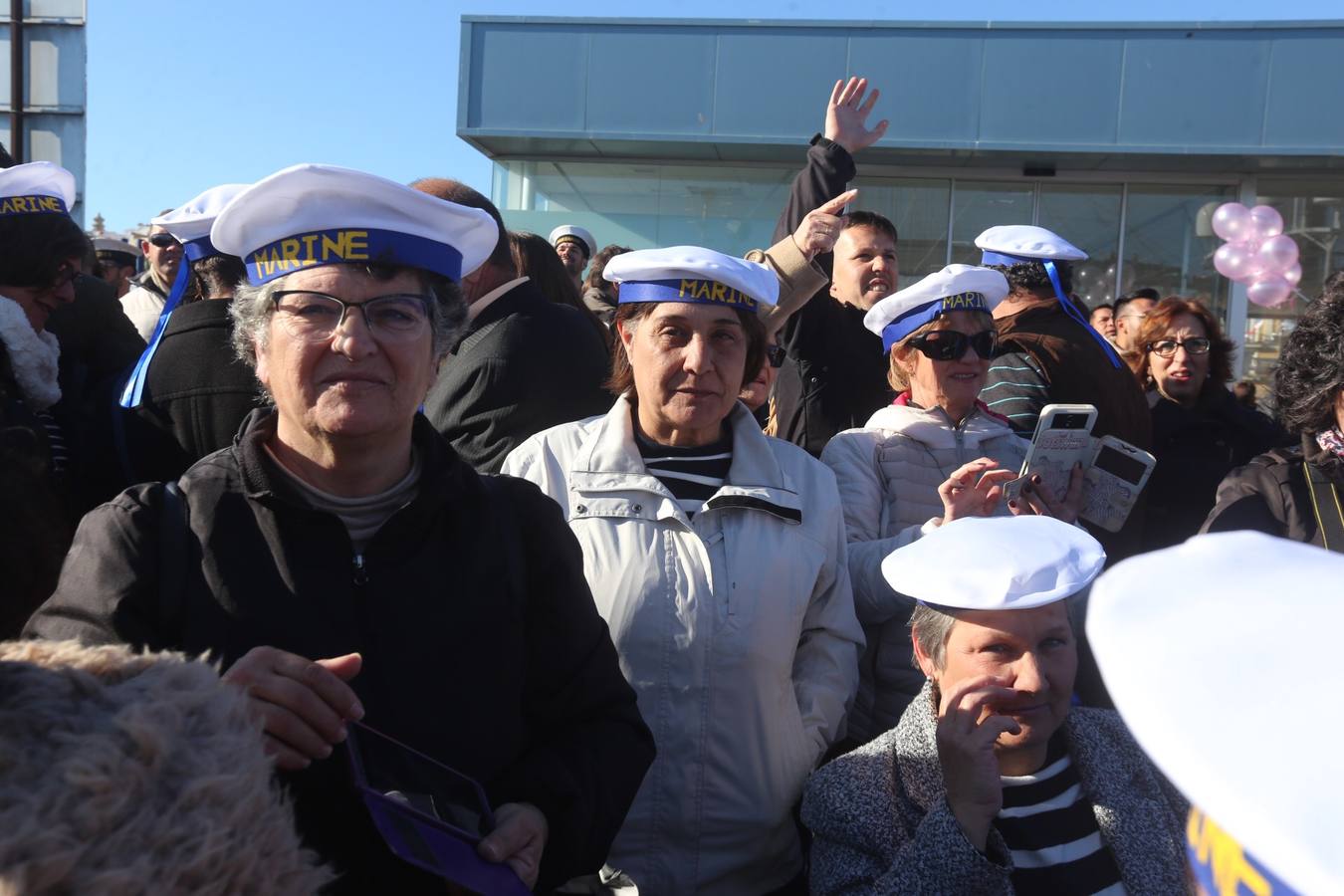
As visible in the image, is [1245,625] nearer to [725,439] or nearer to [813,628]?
[813,628]

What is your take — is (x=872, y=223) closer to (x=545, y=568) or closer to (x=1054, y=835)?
(x=1054, y=835)

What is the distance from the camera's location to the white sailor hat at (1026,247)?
399cm

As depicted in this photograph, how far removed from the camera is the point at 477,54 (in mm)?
10836

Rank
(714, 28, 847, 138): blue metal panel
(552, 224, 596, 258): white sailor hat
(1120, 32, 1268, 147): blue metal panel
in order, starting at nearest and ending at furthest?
(552, 224, 596, 258): white sailor hat → (1120, 32, 1268, 147): blue metal panel → (714, 28, 847, 138): blue metal panel

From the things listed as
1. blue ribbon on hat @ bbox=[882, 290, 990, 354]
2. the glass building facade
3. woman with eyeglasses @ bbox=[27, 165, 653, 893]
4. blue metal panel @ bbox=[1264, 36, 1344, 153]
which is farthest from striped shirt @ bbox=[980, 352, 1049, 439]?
blue metal panel @ bbox=[1264, 36, 1344, 153]

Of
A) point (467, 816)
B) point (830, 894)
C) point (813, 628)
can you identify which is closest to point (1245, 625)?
point (467, 816)

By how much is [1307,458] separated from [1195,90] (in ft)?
28.9

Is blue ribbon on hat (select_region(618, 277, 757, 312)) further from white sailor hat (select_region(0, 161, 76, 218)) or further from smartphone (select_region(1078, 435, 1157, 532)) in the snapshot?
white sailor hat (select_region(0, 161, 76, 218))

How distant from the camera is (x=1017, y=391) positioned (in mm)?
3641

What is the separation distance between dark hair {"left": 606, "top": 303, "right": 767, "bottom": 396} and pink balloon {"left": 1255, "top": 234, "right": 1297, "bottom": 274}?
6.83m

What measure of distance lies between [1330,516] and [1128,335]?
3560mm

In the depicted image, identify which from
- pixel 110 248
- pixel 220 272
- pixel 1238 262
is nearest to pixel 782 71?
pixel 1238 262

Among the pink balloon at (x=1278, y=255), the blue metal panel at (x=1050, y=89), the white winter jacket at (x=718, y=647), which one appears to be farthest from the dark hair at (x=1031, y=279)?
the blue metal panel at (x=1050, y=89)

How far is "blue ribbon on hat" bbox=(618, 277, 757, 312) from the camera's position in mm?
2775
